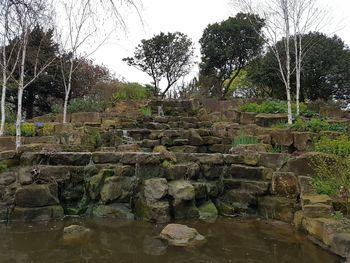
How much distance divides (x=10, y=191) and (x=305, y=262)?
192 inches

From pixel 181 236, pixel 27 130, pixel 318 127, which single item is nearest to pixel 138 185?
pixel 181 236

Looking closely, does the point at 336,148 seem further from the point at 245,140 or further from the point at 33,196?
the point at 33,196

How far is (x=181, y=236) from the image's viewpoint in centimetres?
486

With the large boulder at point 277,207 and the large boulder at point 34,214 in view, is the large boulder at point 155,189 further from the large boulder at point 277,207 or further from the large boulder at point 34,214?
the large boulder at point 277,207

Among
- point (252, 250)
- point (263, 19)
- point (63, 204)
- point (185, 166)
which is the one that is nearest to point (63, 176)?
point (63, 204)

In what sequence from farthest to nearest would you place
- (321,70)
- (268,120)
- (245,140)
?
(321,70) → (268,120) → (245,140)

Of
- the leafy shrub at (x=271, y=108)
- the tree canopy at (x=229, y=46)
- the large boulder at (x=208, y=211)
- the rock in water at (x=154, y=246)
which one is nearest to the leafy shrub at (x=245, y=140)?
the large boulder at (x=208, y=211)

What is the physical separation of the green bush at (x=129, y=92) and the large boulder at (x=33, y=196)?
10358 mm

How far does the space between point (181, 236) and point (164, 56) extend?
17.7 meters

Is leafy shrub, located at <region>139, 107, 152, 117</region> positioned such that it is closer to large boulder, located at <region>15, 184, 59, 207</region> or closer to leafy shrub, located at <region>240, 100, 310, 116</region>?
leafy shrub, located at <region>240, 100, 310, 116</region>

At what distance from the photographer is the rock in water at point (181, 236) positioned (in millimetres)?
4742

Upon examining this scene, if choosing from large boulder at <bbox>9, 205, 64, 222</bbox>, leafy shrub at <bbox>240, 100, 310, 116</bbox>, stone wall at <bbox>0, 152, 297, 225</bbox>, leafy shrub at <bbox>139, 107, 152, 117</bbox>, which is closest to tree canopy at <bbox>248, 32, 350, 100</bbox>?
leafy shrub at <bbox>240, 100, 310, 116</bbox>

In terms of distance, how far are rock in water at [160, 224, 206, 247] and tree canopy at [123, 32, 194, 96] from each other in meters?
16.6

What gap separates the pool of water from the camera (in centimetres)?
424
